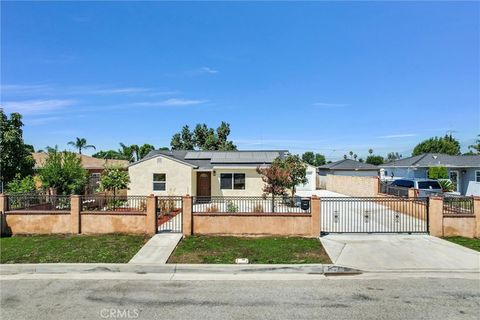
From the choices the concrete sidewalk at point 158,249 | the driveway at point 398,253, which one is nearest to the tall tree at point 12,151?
the concrete sidewalk at point 158,249

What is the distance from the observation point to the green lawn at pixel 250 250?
32.3 ft

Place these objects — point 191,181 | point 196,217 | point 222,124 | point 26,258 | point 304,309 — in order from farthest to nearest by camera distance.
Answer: point 222,124 → point 191,181 → point 196,217 → point 26,258 → point 304,309

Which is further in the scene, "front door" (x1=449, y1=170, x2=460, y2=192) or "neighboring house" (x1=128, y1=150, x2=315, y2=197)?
"front door" (x1=449, y1=170, x2=460, y2=192)

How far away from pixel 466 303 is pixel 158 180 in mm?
19799

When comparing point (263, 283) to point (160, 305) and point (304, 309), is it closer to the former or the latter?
point (304, 309)

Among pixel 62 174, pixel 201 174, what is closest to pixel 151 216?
pixel 62 174

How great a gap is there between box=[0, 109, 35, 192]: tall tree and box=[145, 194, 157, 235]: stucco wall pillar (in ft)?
42.7

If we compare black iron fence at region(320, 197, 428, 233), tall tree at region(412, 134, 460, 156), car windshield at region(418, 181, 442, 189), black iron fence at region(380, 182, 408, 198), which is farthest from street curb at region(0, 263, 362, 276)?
tall tree at region(412, 134, 460, 156)

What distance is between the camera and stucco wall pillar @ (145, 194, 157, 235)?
1284cm

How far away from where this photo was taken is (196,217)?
1293cm

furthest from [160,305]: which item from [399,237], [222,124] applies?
[222,124]

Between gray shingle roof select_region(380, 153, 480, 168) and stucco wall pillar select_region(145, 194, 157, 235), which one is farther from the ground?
gray shingle roof select_region(380, 153, 480, 168)

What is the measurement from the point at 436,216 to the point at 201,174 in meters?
16.2

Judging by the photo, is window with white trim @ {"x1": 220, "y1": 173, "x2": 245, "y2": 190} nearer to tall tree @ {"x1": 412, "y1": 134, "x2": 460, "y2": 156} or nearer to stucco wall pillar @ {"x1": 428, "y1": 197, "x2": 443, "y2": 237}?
stucco wall pillar @ {"x1": 428, "y1": 197, "x2": 443, "y2": 237}
